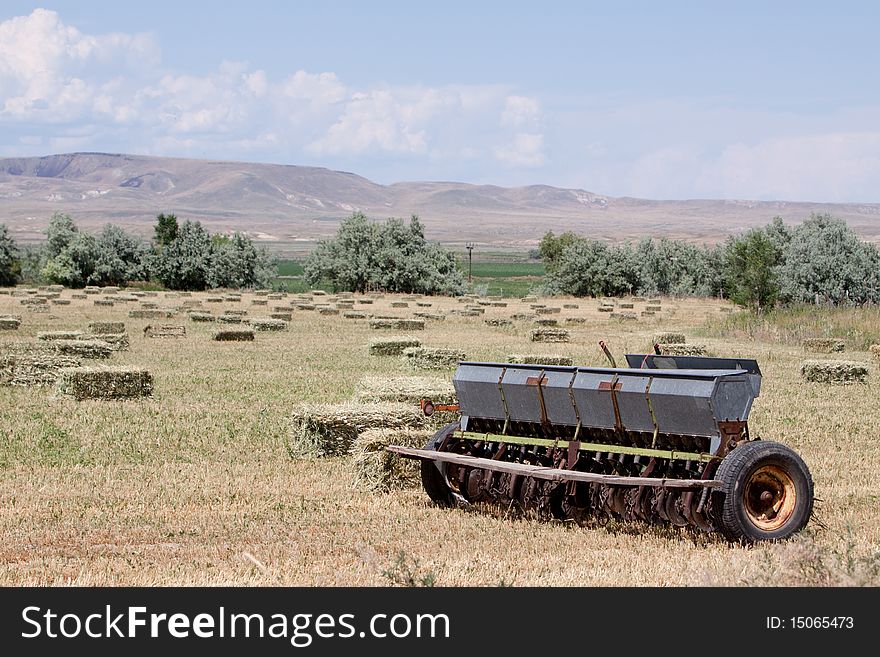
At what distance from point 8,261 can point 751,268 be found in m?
55.5

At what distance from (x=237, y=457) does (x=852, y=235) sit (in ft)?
176

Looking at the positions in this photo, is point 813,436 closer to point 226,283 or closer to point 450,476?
point 450,476

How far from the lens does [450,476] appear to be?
12.6 meters

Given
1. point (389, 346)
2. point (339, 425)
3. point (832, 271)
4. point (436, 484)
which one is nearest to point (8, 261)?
point (832, 271)

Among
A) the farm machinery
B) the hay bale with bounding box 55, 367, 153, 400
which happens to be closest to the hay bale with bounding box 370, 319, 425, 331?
the hay bale with bounding box 55, 367, 153, 400

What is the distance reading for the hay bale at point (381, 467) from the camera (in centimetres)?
1360

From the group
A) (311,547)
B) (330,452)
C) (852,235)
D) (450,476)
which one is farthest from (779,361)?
(852,235)

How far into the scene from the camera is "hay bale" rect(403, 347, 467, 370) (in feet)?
97.8

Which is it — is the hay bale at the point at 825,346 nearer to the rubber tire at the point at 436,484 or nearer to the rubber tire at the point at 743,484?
the rubber tire at the point at 436,484

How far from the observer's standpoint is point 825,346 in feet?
120

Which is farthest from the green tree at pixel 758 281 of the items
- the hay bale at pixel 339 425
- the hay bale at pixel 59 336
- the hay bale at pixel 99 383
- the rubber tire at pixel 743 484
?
the rubber tire at pixel 743 484

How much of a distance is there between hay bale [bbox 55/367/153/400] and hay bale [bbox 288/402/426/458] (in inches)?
276

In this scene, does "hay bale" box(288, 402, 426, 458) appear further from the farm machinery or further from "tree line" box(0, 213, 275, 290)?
"tree line" box(0, 213, 275, 290)

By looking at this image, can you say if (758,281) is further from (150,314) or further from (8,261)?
(8,261)
